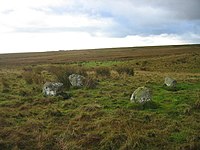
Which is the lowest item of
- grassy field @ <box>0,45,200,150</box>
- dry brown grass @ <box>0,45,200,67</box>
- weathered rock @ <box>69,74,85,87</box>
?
dry brown grass @ <box>0,45,200,67</box>

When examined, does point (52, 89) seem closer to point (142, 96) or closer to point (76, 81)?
point (76, 81)

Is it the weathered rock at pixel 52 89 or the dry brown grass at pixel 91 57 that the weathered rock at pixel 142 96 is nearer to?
the weathered rock at pixel 52 89

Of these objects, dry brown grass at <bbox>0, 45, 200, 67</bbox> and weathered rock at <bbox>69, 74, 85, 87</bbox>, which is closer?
weathered rock at <bbox>69, 74, 85, 87</bbox>

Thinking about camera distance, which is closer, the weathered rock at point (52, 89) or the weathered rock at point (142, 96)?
the weathered rock at point (142, 96)

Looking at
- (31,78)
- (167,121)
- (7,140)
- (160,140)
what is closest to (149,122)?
(167,121)

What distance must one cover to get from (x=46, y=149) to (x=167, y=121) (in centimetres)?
Result: 598

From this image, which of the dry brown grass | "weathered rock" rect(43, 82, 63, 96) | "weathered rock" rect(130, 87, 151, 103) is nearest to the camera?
"weathered rock" rect(130, 87, 151, 103)

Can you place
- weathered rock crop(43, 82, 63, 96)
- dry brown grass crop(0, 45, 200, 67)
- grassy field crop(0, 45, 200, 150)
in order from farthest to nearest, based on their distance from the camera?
dry brown grass crop(0, 45, 200, 67)
weathered rock crop(43, 82, 63, 96)
grassy field crop(0, 45, 200, 150)

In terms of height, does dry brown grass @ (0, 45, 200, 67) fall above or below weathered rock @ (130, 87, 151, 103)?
below

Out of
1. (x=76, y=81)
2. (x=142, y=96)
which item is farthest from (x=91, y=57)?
(x=142, y=96)

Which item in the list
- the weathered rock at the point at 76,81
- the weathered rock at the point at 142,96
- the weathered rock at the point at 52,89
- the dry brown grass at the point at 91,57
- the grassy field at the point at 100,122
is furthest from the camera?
the dry brown grass at the point at 91,57

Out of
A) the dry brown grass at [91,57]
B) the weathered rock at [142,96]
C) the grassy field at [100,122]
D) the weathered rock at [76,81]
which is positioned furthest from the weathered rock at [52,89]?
the dry brown grass at [91,57]

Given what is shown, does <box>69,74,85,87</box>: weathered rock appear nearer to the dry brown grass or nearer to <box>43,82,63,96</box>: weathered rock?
<box>43,82,63,96</box>: weathered rock

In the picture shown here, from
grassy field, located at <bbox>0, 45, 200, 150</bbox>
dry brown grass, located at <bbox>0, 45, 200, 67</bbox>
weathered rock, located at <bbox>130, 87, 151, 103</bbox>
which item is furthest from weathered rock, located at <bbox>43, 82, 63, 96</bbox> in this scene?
dry brown grass, located at <bbox>0, 45, 200, 67</bbox>
